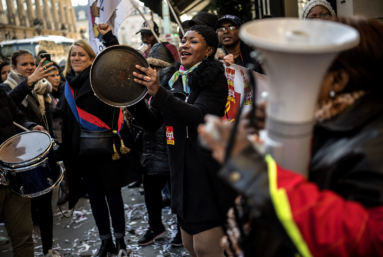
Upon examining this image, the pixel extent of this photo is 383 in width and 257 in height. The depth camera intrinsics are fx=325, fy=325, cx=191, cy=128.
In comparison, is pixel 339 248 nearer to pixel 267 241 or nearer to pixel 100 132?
pixel 267 241

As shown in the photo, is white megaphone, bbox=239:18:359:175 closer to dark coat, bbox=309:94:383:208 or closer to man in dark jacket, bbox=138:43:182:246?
dark coat, bbox=309:94:383:208

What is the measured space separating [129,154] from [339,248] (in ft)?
9.45

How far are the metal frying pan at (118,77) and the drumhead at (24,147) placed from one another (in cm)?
109

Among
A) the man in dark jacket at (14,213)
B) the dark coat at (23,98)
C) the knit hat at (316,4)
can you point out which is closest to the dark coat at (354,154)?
the knit hat at (316,4)

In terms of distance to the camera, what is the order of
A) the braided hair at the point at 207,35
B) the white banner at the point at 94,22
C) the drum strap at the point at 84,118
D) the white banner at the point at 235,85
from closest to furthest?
the braided hair at the point at 207,35 < the white banner at the point at 235,85 < the drum strap at the point at 84,118 < the white banner at the point at 94,22

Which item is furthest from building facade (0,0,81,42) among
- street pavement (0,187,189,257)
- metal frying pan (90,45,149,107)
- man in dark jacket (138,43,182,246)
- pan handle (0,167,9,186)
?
metal frying pan (90,45,149,107)

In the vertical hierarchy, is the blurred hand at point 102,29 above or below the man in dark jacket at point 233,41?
Result: above

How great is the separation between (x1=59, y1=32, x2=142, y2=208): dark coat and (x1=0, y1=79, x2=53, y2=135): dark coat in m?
0.41

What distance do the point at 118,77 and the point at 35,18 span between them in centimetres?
4026

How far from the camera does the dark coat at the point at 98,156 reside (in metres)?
3.48

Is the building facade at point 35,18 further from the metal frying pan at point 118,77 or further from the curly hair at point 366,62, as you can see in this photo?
the curly hair at point 366,62

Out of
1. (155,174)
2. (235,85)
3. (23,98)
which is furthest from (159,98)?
(23,98)

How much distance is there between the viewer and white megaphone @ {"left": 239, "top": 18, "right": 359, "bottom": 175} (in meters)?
0.98

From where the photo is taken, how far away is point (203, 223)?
2.38 meters
